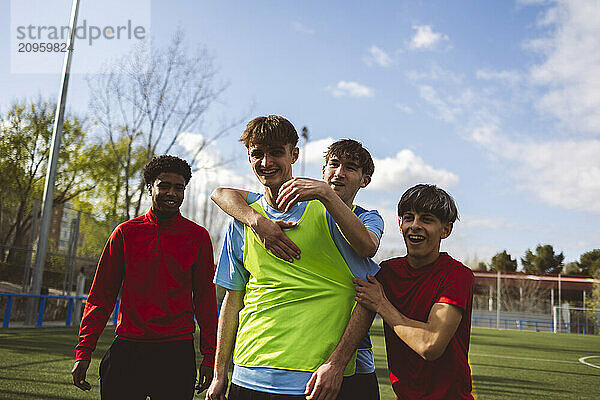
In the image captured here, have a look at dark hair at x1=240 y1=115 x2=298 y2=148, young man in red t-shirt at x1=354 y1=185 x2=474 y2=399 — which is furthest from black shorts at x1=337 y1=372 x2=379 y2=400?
dark hair at x1=240 y1=115 x2=298 y2=148

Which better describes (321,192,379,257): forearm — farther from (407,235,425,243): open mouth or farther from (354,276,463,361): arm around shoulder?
(407,235,425,243): open mouth

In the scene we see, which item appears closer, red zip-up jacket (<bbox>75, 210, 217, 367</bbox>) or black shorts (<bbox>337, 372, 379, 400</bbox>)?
black shorts (<bbox>337, 372, 379, 400</bbox>)

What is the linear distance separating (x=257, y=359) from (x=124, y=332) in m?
1.34

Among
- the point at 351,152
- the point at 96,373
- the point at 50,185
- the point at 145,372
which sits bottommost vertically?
the point at 96,373

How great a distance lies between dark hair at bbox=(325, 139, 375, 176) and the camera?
3.22 metres

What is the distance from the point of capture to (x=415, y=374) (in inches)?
90.5

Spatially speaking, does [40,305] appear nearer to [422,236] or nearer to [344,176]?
[344,176]

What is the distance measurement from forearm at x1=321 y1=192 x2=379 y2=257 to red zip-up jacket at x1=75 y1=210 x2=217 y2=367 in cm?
149

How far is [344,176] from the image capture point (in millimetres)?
3189

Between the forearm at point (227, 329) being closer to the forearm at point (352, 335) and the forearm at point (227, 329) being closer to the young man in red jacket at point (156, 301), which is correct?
the forearm at point (352, 335)

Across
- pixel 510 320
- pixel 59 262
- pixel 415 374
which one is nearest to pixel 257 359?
pixel 415 374

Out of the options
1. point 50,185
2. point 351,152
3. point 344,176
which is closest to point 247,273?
point 344,176

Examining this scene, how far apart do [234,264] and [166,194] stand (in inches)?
43.4

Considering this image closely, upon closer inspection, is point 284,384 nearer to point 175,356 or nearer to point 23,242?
point 175,356
